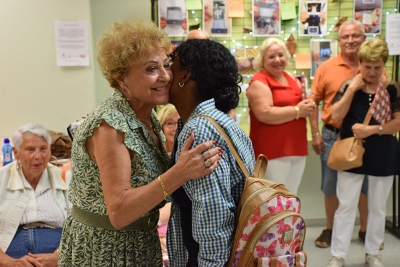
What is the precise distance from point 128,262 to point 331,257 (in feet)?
7.11

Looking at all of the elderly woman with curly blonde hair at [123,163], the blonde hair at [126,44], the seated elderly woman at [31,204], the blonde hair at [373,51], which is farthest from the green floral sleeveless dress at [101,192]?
the blonde hair at [373,51]

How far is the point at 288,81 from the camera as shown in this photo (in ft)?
10.8

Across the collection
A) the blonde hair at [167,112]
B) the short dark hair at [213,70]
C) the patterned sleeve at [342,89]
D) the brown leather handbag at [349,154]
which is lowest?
the brown leather handbag at [349,154]

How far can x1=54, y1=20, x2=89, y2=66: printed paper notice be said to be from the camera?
3.45 meters

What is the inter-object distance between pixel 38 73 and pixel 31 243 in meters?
1.57

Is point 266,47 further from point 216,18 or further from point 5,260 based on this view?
point 5,260

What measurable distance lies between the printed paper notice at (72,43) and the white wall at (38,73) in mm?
40

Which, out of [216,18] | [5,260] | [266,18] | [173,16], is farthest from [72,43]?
[5,260]

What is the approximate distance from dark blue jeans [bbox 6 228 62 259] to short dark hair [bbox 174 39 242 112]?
4.85 feet

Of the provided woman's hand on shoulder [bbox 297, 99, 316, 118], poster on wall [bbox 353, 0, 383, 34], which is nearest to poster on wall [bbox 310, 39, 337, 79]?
poster on wall [bbox 353, 0, 383, 34]

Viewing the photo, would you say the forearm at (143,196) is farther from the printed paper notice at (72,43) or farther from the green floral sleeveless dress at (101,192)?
the printed paper notice at (72,43)

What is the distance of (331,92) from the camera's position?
3518 millimetres

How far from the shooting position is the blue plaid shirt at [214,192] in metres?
1.23

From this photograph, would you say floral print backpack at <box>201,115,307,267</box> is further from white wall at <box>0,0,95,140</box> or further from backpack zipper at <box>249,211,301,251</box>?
white wall at <box>0,0,95,140</box>
